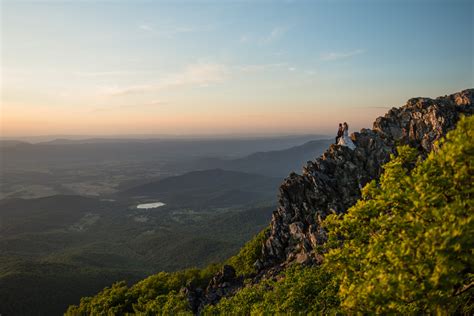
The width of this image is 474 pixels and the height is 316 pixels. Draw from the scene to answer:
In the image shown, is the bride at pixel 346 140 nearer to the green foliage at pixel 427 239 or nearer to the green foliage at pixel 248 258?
the green foliage at pixel 248 258

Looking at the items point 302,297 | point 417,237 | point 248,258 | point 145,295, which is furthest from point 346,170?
point 417,237

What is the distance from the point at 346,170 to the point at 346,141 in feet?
31.3

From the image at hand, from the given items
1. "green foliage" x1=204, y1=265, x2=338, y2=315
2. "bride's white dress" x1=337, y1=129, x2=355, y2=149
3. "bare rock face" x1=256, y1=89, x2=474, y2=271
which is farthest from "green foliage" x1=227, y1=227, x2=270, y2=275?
"green foliage" x1=204, y1=265, x2=338, y2=315

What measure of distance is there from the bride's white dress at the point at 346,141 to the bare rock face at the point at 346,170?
1389mm

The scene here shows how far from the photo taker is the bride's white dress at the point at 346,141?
92.2 metres

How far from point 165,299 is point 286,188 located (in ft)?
141

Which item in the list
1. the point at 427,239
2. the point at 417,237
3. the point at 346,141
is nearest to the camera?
the point at 427,239

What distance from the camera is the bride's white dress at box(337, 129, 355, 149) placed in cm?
9219

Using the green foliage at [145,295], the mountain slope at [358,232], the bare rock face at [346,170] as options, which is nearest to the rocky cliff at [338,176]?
the bare rock face at [346,170]

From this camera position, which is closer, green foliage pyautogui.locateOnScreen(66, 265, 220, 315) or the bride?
green foliage pyautogui.locateOnScreen(66, 265, 220, 315)

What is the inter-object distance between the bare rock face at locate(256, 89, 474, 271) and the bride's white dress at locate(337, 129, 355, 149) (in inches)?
54.7

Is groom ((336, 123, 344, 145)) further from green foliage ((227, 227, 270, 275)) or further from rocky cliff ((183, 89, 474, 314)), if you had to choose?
green foliage ((227, 227, 270, 275))

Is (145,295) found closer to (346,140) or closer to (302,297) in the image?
(302,297)

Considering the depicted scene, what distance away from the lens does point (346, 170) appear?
8800cm
